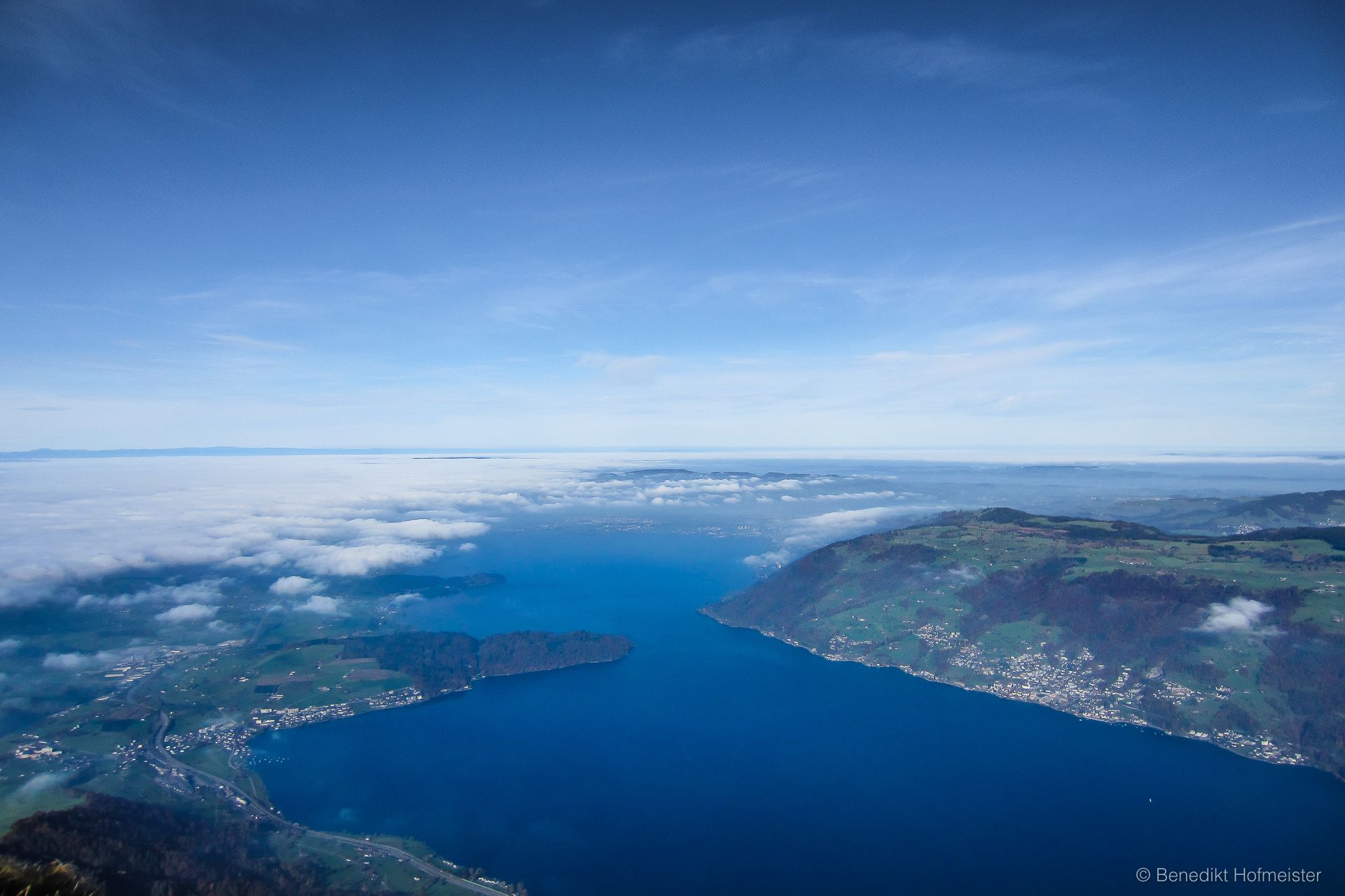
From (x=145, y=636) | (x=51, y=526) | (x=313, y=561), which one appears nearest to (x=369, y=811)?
(x=145, y=636)

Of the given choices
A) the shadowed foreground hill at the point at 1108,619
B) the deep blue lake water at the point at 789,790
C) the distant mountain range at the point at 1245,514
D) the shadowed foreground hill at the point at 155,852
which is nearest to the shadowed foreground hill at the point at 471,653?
the deep blue lake water at the point at 789,790

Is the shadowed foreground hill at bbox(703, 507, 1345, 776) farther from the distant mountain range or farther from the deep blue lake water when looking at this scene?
the distant mountain range

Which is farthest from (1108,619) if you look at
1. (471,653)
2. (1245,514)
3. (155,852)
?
(1245,514)

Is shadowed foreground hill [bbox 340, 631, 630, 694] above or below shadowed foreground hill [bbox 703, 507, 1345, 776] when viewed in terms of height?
below

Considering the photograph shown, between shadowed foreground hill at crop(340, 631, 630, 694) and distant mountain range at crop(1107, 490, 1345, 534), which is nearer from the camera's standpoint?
shadowed foreground hill at crop(340, 631, 630, 694)

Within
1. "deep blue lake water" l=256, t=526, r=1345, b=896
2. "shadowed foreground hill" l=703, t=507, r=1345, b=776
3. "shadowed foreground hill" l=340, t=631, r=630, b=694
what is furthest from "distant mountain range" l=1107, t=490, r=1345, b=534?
"shadowed foreground hill" l=340, t=631, r=630, b=694

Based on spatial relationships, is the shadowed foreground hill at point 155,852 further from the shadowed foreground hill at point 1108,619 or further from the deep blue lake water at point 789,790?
the shadowed foreground hill at point 1108,619

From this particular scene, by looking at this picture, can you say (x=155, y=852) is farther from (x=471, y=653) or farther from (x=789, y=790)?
(x=471, y=653)
